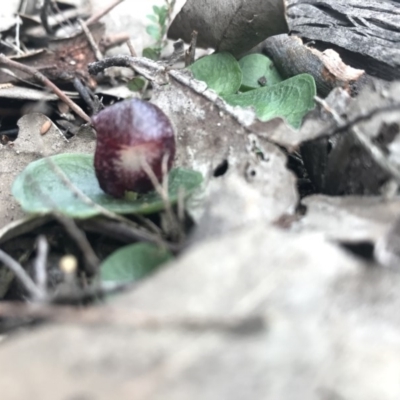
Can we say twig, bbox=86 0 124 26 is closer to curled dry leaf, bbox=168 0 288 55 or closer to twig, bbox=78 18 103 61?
twig, bbox=78 18 103 61

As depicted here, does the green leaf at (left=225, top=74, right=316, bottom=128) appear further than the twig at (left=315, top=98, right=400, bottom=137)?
Yes

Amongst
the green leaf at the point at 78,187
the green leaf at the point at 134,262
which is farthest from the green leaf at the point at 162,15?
the green leaf at the point at 134,262

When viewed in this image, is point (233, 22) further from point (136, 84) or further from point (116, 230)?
point (116, 230)

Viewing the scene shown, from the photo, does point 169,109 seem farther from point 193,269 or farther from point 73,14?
point 73,14

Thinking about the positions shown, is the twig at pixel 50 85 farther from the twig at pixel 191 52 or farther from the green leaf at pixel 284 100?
the green leaf at pixel 284 100

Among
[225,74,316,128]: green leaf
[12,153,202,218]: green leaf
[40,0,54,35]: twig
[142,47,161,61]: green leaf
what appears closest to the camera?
[12,153,202,218]: green leaf

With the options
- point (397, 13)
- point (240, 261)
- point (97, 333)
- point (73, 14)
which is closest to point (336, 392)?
point (240, 261)

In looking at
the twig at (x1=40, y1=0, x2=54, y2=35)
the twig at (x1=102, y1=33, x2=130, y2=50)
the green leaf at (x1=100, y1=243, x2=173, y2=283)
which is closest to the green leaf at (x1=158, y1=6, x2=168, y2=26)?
the twig at (x1=102, y1=33, x2=130, y2=50)

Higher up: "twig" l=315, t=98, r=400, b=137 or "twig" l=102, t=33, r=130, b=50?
"twig" l=315, t=98, r=400, b=137
